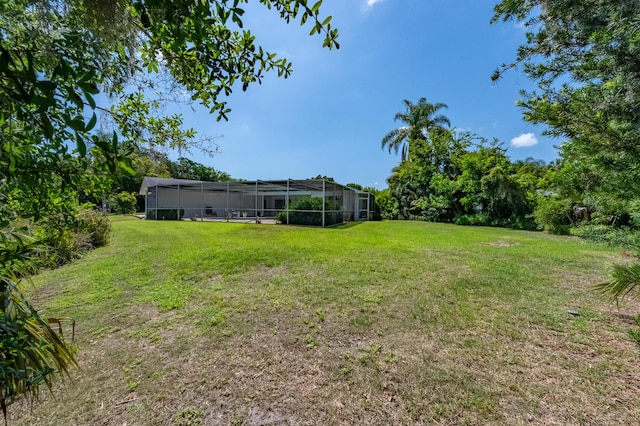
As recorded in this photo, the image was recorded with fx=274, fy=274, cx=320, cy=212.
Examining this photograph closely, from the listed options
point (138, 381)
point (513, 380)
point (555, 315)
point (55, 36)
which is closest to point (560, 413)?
point (513, 380)

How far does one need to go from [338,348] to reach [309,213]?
11.6 meters

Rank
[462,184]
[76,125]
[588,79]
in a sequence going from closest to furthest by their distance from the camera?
1. [76,125]
2. [588,79]
3. [462,184]

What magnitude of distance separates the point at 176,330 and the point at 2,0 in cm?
303

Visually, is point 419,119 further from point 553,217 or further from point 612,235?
point 612,235

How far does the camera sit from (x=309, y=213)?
14336mm

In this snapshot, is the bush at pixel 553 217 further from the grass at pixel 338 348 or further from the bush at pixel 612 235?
the bush at pixel 612 235

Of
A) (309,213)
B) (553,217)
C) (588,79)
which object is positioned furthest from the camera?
(309,213)

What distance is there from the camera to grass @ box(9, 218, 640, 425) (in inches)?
79.6

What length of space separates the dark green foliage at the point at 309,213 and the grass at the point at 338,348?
338 inches

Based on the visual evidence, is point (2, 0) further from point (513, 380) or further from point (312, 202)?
point (312, 202)

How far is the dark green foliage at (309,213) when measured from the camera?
14.2 m

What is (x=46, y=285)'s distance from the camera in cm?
484

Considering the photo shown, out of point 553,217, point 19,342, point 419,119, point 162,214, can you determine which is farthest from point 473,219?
point 162,214

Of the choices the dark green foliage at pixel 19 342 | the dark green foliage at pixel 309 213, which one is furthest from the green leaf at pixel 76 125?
the dark green foliage at pixel 309 213
